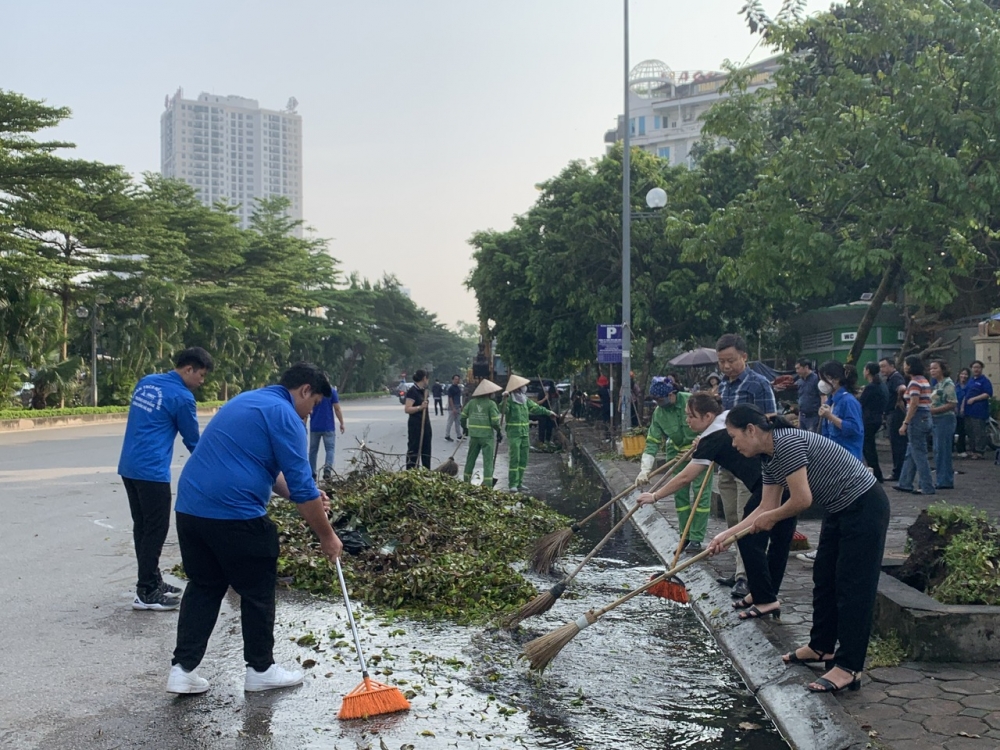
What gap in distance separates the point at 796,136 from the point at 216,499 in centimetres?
1204

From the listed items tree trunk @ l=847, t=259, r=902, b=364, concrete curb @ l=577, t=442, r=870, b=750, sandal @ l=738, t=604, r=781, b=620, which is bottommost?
concrete curb @ l=577, t=442, r=870, b=750

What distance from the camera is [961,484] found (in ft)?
44.4

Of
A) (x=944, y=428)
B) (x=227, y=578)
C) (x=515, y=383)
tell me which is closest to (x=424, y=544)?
(x=227, y=578)

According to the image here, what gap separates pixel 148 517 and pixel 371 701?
104 inches

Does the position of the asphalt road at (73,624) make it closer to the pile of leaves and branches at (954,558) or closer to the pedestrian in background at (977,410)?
the pile of leaves and branches at (954,558)

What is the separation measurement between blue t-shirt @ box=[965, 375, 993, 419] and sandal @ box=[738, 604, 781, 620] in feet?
39.3

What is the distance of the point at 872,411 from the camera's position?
13.0m

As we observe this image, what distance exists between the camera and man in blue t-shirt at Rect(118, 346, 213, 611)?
6.34 metres

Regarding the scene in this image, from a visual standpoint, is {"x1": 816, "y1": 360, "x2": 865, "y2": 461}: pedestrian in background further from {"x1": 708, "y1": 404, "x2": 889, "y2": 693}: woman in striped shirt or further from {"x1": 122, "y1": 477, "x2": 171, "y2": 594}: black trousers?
{"x1": 122, "y1": 477, "x2": 171, "y2": 594}: black trousers

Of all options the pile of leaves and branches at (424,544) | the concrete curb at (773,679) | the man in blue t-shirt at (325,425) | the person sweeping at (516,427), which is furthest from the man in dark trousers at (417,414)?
the concrete curb at (773,679)

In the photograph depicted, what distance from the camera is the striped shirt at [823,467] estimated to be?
468 cm

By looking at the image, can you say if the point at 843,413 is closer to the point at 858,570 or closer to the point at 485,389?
the point at 485,389

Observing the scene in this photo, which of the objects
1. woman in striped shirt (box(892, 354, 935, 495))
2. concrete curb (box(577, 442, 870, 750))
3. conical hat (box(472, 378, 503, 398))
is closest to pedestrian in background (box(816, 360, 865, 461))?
concrete curb (box(577, 442, 870, 750))

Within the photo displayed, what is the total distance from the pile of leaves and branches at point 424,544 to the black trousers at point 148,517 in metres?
1.33
